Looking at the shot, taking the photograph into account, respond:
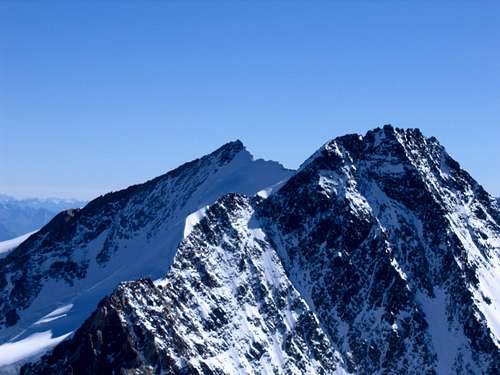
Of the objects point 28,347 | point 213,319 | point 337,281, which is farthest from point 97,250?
point 213,319

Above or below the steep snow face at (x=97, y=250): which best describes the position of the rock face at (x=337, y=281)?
below

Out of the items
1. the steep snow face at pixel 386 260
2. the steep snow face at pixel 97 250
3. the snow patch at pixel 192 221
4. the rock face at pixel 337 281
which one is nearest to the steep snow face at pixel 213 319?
the rock face at pixel 337 281

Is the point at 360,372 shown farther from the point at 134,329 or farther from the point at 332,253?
the point at 134,329

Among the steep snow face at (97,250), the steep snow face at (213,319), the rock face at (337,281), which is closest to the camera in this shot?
the steep snow face at (213,319)

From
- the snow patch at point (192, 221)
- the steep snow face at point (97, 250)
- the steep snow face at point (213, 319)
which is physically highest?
the steep snow face at point (97, 250)

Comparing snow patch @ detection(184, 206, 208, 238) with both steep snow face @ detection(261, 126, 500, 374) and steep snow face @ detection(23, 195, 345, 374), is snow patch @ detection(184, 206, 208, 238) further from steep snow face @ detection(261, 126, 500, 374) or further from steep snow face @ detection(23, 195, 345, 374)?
steep snow face @ detection(261, 126, 500, 374)

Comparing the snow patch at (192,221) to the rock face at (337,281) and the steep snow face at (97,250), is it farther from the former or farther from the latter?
the steep snow face at (97,250)

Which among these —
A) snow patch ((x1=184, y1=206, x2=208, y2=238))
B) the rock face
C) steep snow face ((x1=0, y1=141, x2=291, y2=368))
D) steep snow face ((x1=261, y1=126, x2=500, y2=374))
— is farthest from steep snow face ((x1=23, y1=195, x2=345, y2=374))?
steep snow face ((x1=0, y1=141, x2=291, y2=368))
